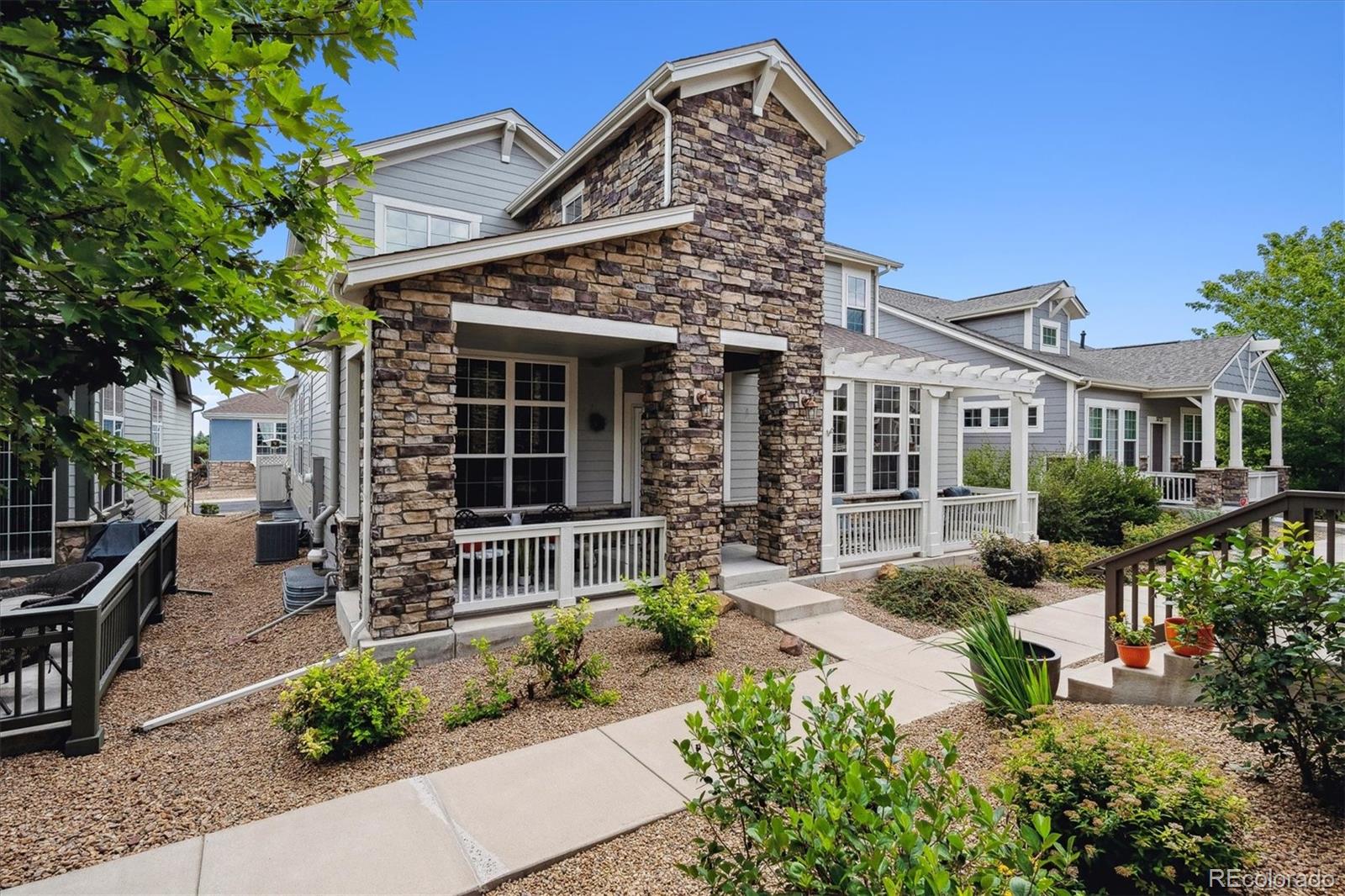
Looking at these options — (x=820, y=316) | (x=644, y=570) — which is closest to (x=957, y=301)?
(x=820, y=316)

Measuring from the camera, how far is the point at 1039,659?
4.23 m

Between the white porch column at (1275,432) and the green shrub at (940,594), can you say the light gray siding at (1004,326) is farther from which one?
the green shrub at (940,594)

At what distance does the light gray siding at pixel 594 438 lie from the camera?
364 inches

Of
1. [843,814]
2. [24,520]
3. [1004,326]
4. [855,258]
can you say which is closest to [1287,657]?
[843,814]

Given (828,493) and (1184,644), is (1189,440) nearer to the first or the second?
(828,493)

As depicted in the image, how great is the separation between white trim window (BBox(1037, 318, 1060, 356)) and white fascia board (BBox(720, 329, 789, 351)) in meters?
12.8

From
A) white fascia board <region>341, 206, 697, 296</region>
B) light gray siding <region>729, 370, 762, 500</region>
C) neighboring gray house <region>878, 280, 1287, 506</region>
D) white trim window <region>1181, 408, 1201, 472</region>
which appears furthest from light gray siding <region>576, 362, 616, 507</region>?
white trim window <region>1181, 408, 1201, 472</region>

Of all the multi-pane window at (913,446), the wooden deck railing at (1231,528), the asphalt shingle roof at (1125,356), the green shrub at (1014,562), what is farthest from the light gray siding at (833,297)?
the wooden deck railing at (1231,528)

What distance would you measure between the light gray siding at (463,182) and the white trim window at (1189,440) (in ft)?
69.3

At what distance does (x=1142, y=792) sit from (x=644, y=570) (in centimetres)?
556

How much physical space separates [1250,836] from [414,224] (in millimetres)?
11149

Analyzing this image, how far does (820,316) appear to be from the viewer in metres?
8.46

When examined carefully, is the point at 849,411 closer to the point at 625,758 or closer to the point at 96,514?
the point at 625,758

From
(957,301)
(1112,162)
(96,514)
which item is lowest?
(96,514)
